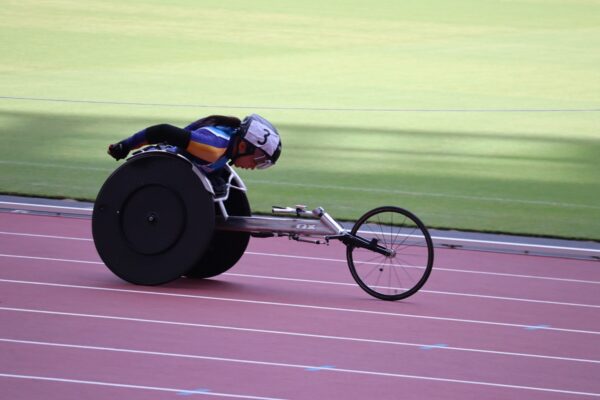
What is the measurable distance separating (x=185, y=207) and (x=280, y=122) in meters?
11.7

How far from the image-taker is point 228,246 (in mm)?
9758

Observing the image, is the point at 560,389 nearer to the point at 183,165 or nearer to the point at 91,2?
the point at 183,165

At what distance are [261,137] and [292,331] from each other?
165cm

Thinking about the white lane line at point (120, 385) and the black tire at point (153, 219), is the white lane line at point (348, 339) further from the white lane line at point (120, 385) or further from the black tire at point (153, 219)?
the white lane line at point (120, 385)

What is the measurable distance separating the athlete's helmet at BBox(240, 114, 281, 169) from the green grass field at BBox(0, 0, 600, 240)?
11.9ft

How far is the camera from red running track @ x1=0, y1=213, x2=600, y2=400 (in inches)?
281

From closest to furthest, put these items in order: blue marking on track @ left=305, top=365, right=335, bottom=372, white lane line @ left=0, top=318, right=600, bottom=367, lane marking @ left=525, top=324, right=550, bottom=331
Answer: blue marking on track @ left=305, top=365, right=335, bottom=372
white lane line @ left=0, top=318, right=600, bottom=367
lane marking @ left=525, top=324, right=550, bottom=331

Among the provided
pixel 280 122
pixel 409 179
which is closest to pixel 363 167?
pixel 409 179

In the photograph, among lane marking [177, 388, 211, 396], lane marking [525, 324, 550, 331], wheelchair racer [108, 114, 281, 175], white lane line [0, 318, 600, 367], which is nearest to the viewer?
lane marking [177, 388, 211, 396]

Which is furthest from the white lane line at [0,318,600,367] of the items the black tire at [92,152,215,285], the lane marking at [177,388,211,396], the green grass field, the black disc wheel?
the green grass field

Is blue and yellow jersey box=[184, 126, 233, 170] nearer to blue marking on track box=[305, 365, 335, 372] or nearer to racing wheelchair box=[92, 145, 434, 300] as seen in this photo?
racing wheelchair box=[92, 145, 434, 300]

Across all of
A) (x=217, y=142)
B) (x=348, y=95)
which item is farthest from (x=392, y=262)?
(x=348, y=95)

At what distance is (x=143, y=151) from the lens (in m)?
9.41

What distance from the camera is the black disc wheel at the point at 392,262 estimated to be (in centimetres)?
916
